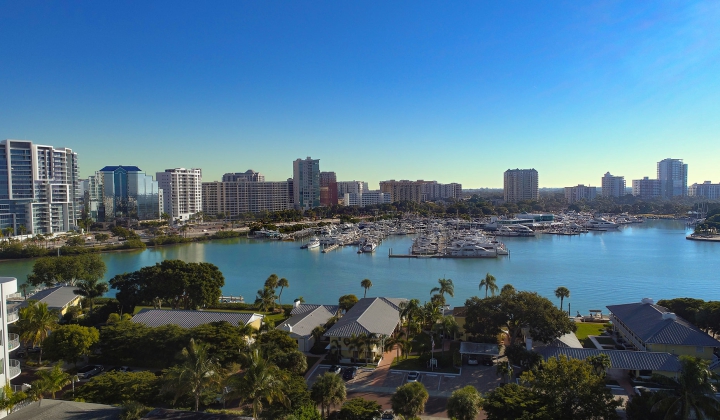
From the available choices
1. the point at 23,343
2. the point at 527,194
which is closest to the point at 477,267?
the point at 23,343

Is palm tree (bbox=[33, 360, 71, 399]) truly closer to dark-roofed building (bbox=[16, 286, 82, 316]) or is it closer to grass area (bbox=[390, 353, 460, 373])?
grass area (bbox=[390, 353, 460, 373])

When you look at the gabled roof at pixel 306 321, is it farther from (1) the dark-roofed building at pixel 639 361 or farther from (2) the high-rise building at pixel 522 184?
(2) the high-rise building at pixel 522 184

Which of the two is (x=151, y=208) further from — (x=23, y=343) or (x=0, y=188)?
(x=23, y=343)

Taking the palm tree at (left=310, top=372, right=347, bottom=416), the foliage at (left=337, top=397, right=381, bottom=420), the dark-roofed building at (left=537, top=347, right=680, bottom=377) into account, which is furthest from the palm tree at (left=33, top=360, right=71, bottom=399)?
the dark-roofed building at (left=537, top=347, right=680, bottom=377)

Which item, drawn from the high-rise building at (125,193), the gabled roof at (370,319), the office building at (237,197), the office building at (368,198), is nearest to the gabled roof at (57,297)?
the gabled roof at (370,319)

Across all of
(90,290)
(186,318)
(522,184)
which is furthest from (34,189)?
(522,184)

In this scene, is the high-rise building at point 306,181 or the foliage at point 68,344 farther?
the high-rise building at point 306,181
